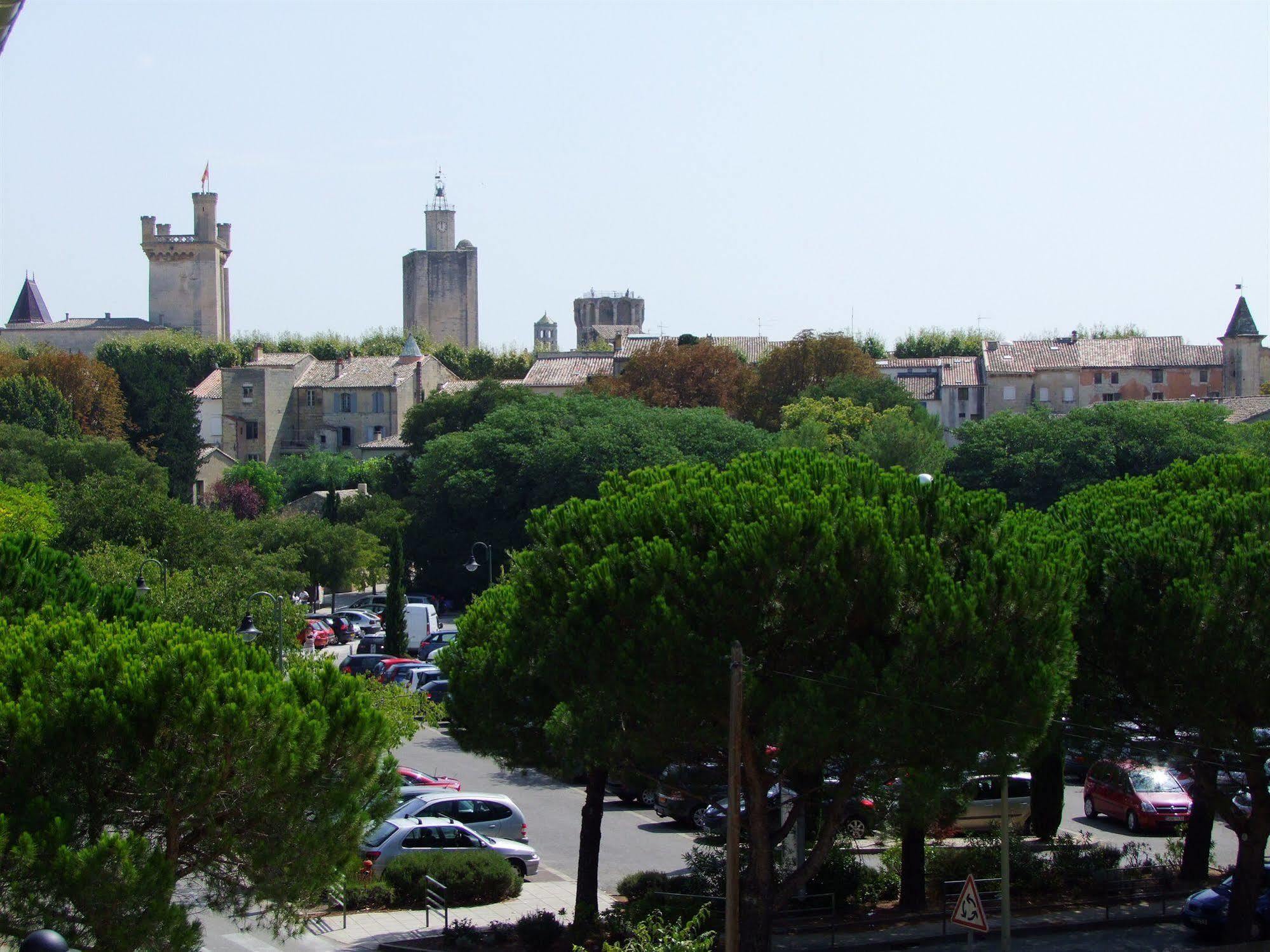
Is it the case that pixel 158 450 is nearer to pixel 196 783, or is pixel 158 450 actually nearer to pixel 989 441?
pixel 989 441

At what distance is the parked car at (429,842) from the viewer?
2323 centimetres

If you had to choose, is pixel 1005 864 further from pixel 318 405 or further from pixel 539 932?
pixel 318 405

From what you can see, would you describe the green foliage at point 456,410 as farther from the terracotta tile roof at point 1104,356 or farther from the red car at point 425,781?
the red car at point 425,781

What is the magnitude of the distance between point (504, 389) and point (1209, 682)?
188 ft

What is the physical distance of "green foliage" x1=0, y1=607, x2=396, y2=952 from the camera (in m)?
13.4

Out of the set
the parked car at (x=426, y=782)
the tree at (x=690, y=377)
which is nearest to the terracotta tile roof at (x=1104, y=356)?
the tree at (x=690, y=377)

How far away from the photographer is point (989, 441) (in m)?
61.9

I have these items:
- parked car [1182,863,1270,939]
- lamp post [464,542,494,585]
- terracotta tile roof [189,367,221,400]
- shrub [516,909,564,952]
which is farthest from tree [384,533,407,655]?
terracotta tile roof [189,367,221,400]

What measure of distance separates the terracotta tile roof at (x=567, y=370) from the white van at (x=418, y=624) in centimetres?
4445

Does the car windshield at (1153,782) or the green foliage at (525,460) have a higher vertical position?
the green foliage at (525,460)

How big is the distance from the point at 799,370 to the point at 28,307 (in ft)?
257

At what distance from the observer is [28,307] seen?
128375 mm

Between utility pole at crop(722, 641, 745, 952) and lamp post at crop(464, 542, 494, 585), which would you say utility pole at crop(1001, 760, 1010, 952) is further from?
lamp post at crop(464, 542, 494, 585)

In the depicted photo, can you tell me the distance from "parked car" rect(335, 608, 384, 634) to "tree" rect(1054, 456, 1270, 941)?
35246mm
